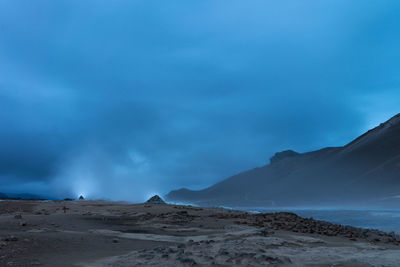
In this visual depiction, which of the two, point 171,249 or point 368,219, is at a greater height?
point 368,219

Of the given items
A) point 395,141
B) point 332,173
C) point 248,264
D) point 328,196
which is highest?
point 395,141

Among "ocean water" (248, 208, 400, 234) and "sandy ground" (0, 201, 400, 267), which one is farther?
"ocean water" (248, 208, 400, 234)

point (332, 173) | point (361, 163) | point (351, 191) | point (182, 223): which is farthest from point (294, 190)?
point (182, 223)

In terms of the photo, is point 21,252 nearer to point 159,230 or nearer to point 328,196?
point 159,230

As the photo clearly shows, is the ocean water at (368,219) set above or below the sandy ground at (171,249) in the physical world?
above

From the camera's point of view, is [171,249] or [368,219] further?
[368,219]

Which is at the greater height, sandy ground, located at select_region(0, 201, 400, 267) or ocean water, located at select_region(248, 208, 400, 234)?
ocean water, located at select_region(248, 208, 400, 234)

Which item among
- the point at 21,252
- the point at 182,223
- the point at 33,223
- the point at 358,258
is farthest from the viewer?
the point at 182,223

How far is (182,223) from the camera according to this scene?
1267 cm

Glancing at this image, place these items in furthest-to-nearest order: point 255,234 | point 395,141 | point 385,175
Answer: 1. point 395,141
2. point 385,175
3. point 255,234

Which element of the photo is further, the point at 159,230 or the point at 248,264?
the point at 159,230

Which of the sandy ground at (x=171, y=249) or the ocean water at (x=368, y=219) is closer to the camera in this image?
the sandy ground at (x=171, y=249)

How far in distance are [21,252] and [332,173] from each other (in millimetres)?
202888

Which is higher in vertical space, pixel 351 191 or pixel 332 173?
pixel 332 173
